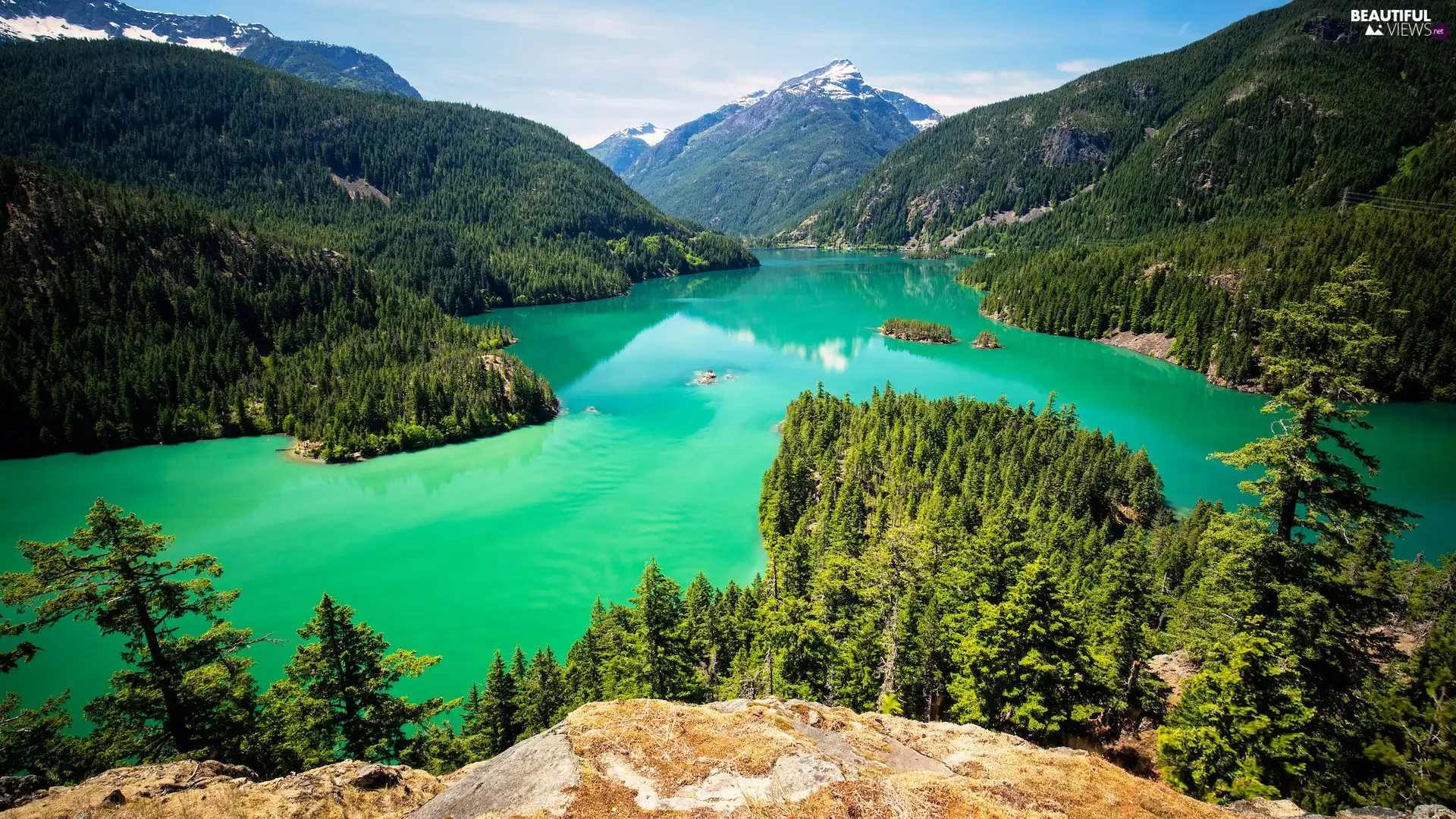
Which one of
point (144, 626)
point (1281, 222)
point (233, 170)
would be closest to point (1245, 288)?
point (1281, 222)

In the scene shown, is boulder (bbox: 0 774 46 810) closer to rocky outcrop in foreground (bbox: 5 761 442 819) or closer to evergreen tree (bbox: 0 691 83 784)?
rocky outcrop in foreground (bbox: 5 761 442 819)

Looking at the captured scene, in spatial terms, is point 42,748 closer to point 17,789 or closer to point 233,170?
point 17,789

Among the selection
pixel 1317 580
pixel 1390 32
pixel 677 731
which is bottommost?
pixel 677 731

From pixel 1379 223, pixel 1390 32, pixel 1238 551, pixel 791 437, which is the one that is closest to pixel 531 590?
pixel 791 437

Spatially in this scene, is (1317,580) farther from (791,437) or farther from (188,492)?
(188,492)

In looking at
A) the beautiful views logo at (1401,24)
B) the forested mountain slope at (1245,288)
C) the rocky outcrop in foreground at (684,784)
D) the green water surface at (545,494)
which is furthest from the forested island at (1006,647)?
the beautiful views logo at (1401,24)
